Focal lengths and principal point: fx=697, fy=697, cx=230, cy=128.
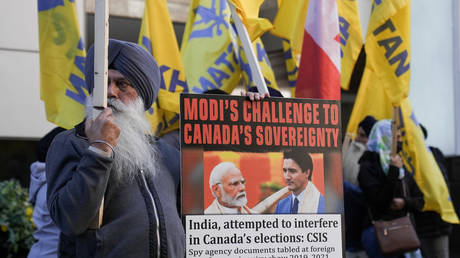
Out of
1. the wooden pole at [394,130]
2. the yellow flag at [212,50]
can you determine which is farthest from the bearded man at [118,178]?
the yellow flag at [212,50]

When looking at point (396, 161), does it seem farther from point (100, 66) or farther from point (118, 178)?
point (100, 66)

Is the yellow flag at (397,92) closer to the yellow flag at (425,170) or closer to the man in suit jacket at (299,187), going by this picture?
the yellow flag at (425,170)

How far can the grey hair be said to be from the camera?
3.06 meters

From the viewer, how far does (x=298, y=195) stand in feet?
10.4

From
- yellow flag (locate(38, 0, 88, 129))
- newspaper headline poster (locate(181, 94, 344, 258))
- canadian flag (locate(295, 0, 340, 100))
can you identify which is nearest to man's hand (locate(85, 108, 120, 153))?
newspaper headline poster (locate(181, 94, 344, 258))

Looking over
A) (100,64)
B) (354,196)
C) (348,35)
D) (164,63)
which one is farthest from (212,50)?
(100,64)

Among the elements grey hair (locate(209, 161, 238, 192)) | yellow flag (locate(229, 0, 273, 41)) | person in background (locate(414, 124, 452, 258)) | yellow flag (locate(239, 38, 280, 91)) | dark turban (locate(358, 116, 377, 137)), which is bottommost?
person in background (locate(414, 124, 452, 258))

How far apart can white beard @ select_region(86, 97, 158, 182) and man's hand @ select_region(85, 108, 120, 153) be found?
0.15 m

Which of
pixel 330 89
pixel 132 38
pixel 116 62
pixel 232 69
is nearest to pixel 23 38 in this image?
pixel 132 38

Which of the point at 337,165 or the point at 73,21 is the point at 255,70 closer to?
the point at 337,165

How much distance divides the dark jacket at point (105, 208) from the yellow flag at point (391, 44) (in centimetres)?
297

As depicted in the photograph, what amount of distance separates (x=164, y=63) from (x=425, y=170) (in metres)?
2.65

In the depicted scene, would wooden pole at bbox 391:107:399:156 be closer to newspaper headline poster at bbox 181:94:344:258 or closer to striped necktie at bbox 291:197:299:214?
newspaper headline poster at bbox 181:94:344:258

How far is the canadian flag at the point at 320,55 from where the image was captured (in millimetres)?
4258
